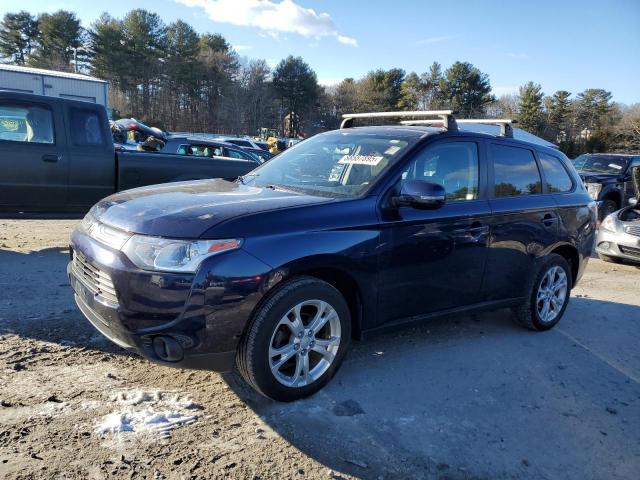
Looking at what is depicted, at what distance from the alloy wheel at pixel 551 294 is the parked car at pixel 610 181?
355 inches

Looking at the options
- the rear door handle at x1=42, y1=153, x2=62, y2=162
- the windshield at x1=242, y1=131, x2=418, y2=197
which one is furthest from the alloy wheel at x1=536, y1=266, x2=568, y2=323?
the rear door handle at x1=42, y1=153, x2=62, y2=162

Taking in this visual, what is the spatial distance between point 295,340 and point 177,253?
0.94 m

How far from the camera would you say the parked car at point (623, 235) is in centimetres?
847

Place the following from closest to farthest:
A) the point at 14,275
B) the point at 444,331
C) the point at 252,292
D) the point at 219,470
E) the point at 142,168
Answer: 1. the point at 219,470
2. the point at 252,292
3. the point at 444,331
4. the point at 14,275
5. the point at 142,168

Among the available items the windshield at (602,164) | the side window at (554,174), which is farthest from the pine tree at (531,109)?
the side window at (554,174)

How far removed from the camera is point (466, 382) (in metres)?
3.80

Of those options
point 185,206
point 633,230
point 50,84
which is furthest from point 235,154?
point 50,84

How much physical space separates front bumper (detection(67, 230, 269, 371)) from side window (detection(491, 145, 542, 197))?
8.38 ft

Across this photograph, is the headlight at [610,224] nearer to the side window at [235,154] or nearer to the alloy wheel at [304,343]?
the alloy wheel at [304,343]

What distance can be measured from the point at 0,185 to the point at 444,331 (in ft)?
18.4

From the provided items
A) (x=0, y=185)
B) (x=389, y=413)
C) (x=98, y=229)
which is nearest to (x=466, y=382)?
(x=389, y=413)

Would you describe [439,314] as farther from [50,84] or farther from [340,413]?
[50,84]

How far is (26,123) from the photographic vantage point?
21.4 feet

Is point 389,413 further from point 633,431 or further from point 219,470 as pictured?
point 633,431
